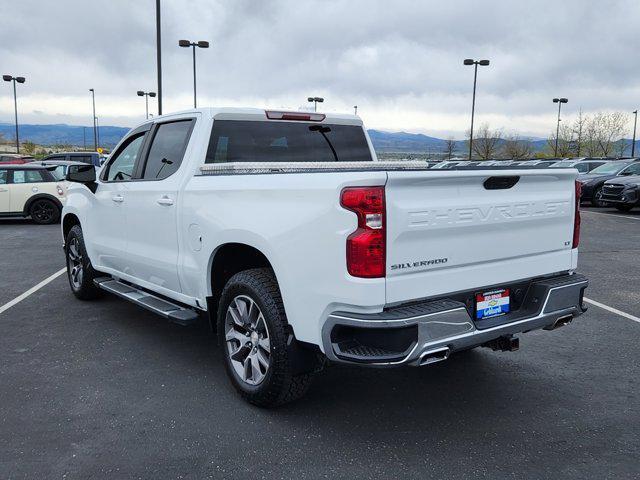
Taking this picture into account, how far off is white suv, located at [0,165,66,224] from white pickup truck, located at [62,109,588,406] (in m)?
11.7

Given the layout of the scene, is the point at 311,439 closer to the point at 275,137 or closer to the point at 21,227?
the point at 275,137

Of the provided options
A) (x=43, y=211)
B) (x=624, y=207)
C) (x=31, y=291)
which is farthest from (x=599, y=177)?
(x=31, y=291)

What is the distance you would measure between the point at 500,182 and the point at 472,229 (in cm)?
38

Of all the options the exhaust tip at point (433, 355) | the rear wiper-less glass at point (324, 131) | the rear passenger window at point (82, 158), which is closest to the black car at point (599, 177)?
the rear wiper-less glass at point (324, 131)

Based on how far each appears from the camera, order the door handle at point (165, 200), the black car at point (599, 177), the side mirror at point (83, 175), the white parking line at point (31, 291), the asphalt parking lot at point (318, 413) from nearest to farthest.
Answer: the asphalt parking lot at point (318, 413) → the door handle at point (165, 200) → the side mirror at point (83, 175) → the white parking line at point (31, 291) → the black car at point (599, 177)

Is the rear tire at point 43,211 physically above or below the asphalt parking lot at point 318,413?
above

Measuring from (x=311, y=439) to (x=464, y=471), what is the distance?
894 mm

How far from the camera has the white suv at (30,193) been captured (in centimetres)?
1552

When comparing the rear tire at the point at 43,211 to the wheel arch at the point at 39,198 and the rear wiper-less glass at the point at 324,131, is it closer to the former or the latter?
the wheel arch at the point at 39,198

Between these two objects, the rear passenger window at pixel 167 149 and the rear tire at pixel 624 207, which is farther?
the rear tire at pixel 624 207

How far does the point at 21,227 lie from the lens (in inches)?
600

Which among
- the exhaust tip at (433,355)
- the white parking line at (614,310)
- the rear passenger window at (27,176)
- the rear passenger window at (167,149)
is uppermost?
the rear passenger window at (167,149)

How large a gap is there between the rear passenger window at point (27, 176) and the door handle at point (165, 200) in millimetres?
12651

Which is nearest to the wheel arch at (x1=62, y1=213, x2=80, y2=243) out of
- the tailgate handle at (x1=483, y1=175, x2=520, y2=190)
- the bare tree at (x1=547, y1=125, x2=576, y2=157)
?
the tailgate handle at (x1=483, y1=175, x2=520, y2=190)
